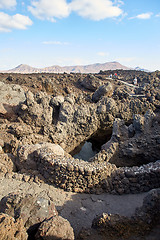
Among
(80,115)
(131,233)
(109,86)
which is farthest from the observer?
(109,86)

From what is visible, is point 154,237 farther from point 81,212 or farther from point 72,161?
point 72,161

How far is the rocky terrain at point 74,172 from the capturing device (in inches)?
151

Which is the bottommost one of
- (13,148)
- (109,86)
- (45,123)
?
(13,148)

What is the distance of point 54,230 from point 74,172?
2.54 m

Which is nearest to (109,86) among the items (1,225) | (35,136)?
(35,136)

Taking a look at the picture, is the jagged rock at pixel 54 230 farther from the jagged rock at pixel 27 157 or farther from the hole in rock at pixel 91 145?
the hole in rock at pixel 91 145

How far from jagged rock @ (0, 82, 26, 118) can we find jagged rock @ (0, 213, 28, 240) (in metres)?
7.12

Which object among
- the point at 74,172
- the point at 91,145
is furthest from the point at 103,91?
the point at 74,172

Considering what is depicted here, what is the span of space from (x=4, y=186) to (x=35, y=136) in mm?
3087

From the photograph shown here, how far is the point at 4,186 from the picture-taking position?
18.5 ft

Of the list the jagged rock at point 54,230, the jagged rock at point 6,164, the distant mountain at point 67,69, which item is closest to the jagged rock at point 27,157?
the jagged rock at point 6,164

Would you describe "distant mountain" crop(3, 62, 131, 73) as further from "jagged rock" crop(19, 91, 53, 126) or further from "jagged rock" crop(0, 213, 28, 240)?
"jagged rock" crop(0, 213, 28, 240)

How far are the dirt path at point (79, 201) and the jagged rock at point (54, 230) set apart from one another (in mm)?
1654

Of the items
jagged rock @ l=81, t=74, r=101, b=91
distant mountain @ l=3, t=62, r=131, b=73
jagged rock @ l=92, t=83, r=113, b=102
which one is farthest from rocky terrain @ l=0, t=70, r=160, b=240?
distant mountain @ l=3, t=62, r=131, b=73
